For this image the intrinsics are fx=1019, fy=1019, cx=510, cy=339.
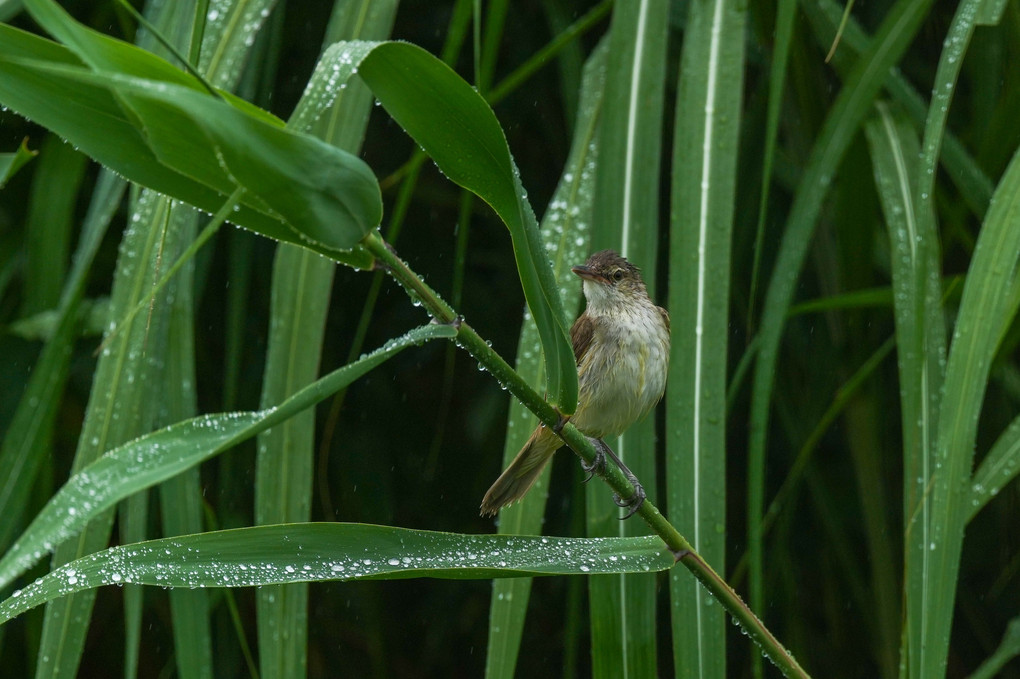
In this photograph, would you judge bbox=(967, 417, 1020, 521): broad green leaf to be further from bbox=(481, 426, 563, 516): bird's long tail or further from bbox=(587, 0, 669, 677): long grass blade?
bbox=(481, 426, 563, 516): bird's long tail

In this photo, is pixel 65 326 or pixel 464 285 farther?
pixel 464 285

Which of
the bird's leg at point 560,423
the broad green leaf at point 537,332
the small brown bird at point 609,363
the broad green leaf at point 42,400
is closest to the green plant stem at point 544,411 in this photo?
the bird's leg at point 560,423

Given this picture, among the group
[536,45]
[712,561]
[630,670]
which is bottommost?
[630,670]

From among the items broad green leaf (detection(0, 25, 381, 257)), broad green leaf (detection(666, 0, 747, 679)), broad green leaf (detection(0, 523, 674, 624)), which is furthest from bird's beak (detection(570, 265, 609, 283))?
broad green leaf (detection(0, 25, 381, 257))

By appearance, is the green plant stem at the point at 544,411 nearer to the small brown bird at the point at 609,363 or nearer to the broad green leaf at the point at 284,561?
the broad green leaf at the point at 284,561

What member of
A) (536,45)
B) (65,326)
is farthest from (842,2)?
(65,326)

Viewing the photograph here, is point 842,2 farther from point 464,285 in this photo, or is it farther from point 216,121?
point 216,121

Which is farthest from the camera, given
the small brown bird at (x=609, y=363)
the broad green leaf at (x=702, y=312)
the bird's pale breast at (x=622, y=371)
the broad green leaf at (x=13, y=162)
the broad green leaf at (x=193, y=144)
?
the bird's pale breast at (x=622, y=371)
